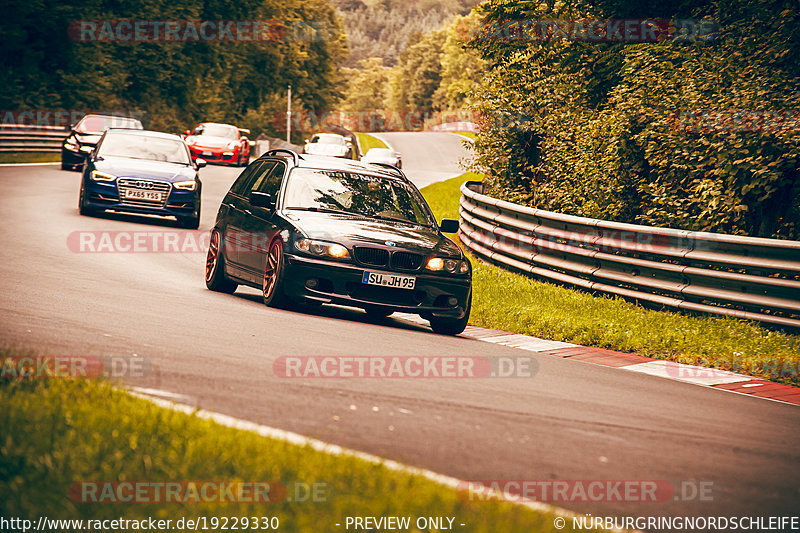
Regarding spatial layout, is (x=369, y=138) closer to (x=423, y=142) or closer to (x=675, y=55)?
(x=423, y=142)

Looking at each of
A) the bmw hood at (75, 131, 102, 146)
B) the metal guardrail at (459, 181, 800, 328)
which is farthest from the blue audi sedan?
the bmw hood at (75, 131, 102, 146)

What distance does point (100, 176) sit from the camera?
62.4ft

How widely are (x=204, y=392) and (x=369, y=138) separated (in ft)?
280

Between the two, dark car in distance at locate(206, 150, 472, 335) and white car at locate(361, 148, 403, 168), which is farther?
white car at locate(361, 148, 403, 168)

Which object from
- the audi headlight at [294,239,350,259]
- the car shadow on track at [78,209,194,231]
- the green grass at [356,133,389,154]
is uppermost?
the audi headlight at [294,239,350,259]

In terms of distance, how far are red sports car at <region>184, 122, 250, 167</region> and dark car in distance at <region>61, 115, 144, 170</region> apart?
715 cm

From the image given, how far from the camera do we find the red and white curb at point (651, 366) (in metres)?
8.61

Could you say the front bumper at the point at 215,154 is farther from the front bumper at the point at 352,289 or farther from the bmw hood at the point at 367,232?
the front bumper at the point at 352,289

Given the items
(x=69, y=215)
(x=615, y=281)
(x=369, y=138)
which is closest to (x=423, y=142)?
(x=369, y=138)

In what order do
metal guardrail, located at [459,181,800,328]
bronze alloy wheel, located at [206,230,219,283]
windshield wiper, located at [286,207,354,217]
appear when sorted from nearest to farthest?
metal guardrail, located at [459,181,800,328]
windshield wiper, located at [286,207,354,217]
bronze alloy wheel, located at [206,230,219,283]

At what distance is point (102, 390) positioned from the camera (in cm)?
565

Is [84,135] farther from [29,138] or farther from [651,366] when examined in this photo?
[651,366]

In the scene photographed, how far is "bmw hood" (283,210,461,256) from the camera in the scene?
10469mm

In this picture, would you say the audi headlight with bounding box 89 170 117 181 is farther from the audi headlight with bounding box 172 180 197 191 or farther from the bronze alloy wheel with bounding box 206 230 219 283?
the bronze alloy wheel with bounding box 206 230 219 283
